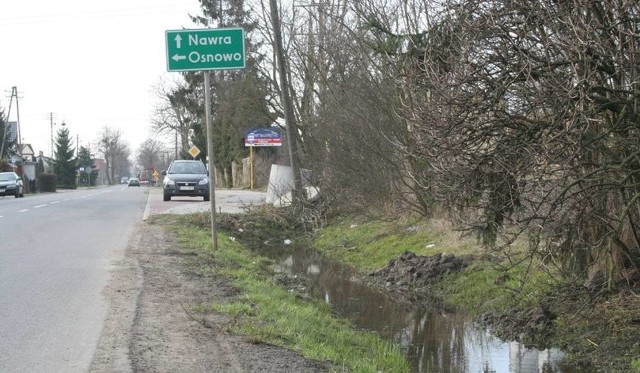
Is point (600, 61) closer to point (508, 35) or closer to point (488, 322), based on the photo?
point (508, 35)

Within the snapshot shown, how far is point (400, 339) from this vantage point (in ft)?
30.1

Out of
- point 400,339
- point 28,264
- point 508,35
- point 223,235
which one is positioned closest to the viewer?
point 508,35

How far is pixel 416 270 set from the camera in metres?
13.3

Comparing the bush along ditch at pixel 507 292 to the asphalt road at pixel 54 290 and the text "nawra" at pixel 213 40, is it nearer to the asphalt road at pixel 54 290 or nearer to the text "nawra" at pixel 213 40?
the asphalt road at pixel 54 290

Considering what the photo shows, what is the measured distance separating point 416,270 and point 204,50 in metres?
5.23

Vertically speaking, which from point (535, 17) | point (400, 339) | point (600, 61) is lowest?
point (400, 339)

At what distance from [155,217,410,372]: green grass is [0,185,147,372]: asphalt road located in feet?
4.29

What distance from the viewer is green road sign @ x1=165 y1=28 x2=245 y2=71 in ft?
39.5

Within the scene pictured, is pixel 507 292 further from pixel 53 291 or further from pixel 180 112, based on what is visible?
pixel 180 112

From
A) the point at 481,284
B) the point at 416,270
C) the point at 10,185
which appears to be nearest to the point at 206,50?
the point at 416,270

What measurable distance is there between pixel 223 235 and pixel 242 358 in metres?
12.6

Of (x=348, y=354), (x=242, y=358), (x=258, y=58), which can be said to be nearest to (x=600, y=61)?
(x=348, y=354)

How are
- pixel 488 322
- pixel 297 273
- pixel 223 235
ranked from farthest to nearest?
1. pixel 223 235
2. pixel 297 273
3. pixel 488 322

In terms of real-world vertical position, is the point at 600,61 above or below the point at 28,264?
above
